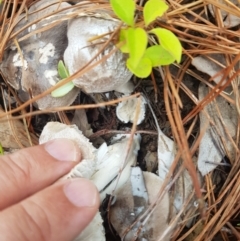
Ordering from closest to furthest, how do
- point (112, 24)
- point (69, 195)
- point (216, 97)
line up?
point (69, 195), point (112, 24), point (216, 97)

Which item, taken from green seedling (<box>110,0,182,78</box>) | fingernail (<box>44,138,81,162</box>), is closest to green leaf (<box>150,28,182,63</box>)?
green seedling (<box>110,0,182,78</box>)

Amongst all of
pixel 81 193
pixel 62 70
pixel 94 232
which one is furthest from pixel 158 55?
pixel 94 232

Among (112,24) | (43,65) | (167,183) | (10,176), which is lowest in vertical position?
(167,183)

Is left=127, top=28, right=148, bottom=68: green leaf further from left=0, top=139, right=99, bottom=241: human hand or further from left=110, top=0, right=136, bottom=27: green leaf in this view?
left=0, top=139, right=99, bottom=241: human hand

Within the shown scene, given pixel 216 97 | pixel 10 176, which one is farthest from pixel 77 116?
pixel 216 97

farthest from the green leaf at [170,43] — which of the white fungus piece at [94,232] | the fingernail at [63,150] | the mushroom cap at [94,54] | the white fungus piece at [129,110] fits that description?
the white fungus piece at [94,232]

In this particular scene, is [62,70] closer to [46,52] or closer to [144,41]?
[46,52]

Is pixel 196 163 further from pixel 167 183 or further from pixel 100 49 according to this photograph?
pixel 100 49
